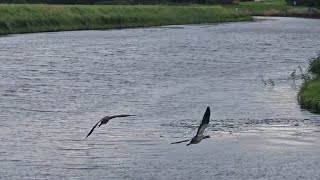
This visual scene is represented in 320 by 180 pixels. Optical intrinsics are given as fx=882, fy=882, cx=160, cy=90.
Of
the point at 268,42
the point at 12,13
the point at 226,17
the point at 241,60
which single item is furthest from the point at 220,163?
the point at 226,17

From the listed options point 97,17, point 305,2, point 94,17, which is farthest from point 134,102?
point 305,2

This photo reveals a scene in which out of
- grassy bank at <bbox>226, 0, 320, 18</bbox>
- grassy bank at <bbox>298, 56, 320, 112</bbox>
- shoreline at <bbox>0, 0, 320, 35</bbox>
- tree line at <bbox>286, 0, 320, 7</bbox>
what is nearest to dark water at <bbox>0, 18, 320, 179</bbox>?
grassy bank at <bbox>298, 56, 320, 112</bbox>

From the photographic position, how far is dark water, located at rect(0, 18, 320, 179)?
2902 centimetres

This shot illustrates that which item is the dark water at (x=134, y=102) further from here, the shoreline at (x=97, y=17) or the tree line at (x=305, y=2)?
the tree line at (x=305, y=2)

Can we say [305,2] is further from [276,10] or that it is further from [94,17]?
[94,17]

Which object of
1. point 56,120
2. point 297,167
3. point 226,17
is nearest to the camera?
point 297,167

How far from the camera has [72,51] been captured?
7231 centimetres

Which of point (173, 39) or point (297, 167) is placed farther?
point (173, 39)

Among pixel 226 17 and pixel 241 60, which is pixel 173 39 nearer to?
pixel 241 60

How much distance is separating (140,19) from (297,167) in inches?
3542

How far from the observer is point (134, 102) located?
42.2 meters

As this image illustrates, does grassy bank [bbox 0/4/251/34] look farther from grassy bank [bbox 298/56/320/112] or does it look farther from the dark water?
grassy bank [bbox 298/56/320/112]

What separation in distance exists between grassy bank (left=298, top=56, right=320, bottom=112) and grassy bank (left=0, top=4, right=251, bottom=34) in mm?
51717

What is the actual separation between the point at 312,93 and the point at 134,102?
852cm
